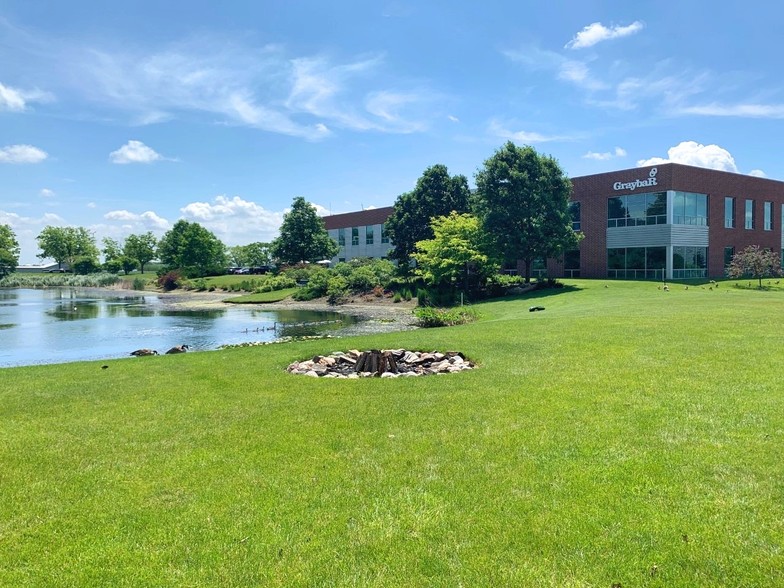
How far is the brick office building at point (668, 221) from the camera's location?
37.1 m

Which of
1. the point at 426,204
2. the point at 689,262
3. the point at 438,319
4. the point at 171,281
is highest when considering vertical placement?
the point at 426,204

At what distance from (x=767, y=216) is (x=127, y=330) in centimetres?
4698

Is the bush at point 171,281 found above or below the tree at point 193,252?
below

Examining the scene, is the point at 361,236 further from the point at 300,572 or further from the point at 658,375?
the point at 300,572

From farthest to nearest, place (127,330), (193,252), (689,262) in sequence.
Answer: (193,252) → (689,262) → (127,330)

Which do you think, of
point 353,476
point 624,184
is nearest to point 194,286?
point 624,184

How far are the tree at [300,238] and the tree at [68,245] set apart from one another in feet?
204

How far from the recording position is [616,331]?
1320cm

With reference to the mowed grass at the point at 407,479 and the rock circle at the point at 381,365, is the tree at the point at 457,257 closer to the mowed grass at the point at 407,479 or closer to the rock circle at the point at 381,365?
the rock circle at the point at 381,365

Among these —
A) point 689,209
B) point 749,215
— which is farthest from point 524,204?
point 749,215

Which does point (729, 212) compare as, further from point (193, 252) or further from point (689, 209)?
point (193, 252)

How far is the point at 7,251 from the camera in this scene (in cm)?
10200

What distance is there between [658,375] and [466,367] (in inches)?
136

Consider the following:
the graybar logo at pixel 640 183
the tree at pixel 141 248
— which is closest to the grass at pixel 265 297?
the graybar logo at pixel 640 183
